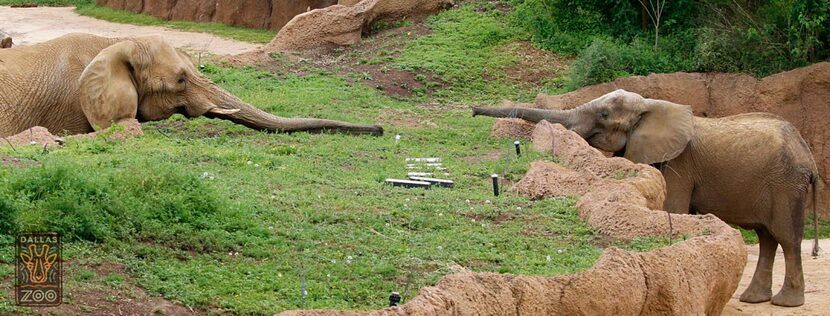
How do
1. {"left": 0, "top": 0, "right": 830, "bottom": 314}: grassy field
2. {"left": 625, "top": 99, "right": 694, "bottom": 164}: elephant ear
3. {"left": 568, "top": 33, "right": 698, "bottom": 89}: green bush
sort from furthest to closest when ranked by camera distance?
{"left": 568, "top": 33, "right": 698, "bottom": 89}: green bush < {"left": 625, "top": 99, "right": 694, "bottom": 164}: elephant ear < {"left": 0, "top": 0, "right": 830, "bottom": 314}: grassy field

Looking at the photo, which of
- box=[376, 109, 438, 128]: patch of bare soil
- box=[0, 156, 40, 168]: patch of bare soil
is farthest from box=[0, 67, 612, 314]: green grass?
box=[376, 109, 438, 128]: patch of bare soil

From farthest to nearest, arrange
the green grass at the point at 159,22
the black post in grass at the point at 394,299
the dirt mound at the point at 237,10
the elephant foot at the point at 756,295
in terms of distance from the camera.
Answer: the dirt mound at the point at 237,10 < the green grass at the point at 159,22 < the elephant foot at the point at 756,295 < the black post in grass at the point at 394,299

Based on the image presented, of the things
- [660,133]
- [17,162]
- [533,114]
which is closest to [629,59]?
[533,114]

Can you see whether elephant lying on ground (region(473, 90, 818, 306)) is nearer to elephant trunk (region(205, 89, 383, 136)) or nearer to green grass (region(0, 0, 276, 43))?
elephant trunk (region(205, 89, 383, 136))

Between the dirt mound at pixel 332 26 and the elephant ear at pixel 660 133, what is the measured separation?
324 inches

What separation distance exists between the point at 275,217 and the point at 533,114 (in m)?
5.57

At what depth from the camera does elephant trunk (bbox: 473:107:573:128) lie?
14.9 metres

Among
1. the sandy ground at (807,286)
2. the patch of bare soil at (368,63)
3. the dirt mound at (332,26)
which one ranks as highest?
the dirt mound at (332,26)

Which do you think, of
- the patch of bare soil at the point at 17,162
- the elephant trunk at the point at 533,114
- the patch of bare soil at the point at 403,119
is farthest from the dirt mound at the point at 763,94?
the patch of bare soil at the point at 17,162

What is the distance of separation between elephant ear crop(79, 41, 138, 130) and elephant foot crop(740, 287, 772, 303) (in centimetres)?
611

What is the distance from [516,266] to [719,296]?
5.28 ft

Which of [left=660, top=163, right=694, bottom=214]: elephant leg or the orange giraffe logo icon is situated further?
[left=660, top=163, right=694, bottom=214]: elephant leg

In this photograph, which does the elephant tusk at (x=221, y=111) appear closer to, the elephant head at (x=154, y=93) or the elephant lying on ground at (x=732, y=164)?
the elephant head at (x=154, y=93)

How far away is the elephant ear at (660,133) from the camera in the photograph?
13961 millimetres
